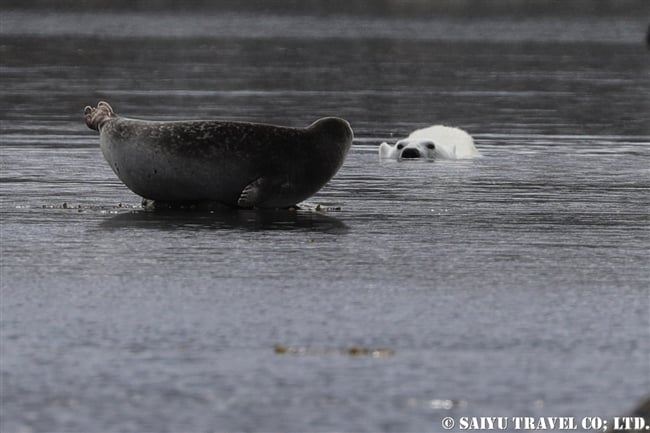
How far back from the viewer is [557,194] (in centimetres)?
1531

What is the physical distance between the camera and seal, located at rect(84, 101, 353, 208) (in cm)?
1374

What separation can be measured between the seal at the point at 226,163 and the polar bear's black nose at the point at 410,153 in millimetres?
5505

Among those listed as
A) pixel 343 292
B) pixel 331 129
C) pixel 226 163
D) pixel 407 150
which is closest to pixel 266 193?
pixel 226 163

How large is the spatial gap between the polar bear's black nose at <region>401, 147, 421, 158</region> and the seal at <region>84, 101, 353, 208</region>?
5505 mm

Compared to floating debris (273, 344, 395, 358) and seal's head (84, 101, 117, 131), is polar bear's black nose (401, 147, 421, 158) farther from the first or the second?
floating debris (273, 344, 395, 358)

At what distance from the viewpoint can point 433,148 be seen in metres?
20.0

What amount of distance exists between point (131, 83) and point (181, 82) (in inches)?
40.2

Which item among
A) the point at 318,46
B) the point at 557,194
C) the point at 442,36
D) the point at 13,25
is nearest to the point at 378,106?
the point at 557,194

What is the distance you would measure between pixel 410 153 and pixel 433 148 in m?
0.44

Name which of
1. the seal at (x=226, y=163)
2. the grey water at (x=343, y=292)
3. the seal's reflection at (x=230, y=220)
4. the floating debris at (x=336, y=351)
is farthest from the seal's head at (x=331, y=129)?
the floating debris at (x=336, y=351)

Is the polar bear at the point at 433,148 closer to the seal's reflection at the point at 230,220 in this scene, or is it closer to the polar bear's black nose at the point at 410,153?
the polar bear's black nose at the point at 410,153

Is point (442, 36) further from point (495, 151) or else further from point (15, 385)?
point (15, 385)

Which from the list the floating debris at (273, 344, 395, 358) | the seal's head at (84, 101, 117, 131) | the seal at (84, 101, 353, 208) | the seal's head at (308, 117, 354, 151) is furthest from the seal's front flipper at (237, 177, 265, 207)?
the floating debris at (273, 344, 395, 358)

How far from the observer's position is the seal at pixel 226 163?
1374 centimetres
